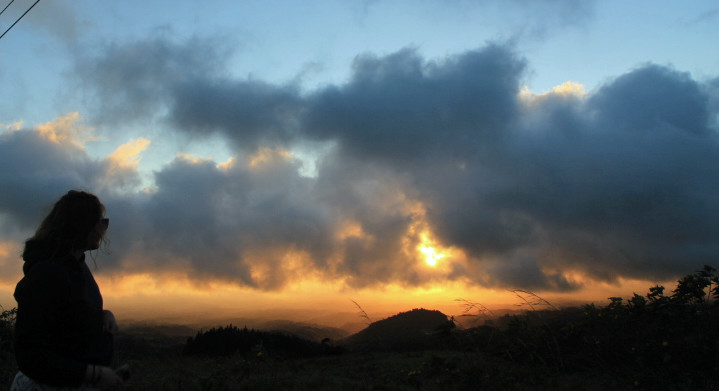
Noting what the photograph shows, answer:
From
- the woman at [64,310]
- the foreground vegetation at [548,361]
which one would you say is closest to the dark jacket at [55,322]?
the woman at [64,310]

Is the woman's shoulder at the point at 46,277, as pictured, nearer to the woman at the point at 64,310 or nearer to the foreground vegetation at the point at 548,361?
the woman at the point at 64,310

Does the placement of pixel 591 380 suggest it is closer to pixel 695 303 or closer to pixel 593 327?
pixel 593 327

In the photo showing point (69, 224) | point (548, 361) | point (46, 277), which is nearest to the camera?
point (46, 277)

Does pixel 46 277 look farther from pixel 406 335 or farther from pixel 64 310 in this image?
pixel 406 335

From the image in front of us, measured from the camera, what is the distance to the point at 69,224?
2.65m

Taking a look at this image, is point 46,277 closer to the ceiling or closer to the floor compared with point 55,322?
closer to the ceiling

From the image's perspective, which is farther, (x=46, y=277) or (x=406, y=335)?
(x=406, y=335)

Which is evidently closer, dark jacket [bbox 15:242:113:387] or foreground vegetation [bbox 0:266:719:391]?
dark jacket [bbox 15:242:113:387]

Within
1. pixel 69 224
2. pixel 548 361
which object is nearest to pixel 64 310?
pixel 69 224

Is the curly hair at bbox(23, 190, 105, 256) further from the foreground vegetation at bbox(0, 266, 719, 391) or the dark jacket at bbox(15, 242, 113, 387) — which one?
the foreground vegetation at bbox(0, 266, 719, 391)

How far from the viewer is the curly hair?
2.57m

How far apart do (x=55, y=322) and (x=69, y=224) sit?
23.5 inches

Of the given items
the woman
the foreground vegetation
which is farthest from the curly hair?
the foreground vegetation

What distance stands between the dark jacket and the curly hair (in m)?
0.05
